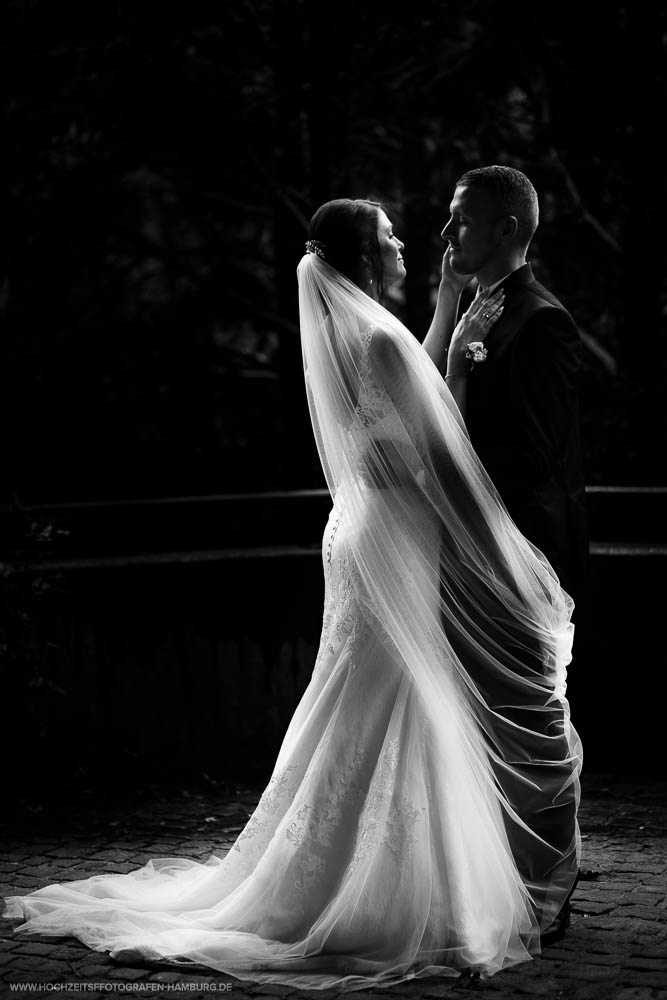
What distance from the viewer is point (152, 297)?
51.2 feet

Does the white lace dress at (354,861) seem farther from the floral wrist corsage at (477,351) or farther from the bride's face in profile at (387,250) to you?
the bride's face in profile at (387,250)

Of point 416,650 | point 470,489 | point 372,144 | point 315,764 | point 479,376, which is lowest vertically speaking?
point 315,764

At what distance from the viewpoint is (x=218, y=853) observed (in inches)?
203

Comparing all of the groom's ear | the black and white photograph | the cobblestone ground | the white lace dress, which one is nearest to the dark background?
the black and white photograph

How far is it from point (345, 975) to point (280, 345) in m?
6.39

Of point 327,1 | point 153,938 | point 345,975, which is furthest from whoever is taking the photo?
point 327,1

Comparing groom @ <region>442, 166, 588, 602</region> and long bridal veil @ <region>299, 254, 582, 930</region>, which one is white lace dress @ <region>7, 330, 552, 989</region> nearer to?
long bridal veil @ <region>299, 254, 582, 930</region>

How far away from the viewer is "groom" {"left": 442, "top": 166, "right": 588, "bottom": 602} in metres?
4.00

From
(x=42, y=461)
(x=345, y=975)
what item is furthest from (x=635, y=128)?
(x=345, y=975)

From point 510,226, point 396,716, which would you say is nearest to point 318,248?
point 510,226

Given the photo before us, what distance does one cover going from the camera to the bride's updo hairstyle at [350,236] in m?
4.27

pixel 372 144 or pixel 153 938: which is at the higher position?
pixel 372 144

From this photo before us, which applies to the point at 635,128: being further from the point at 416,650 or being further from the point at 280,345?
the point at 416,650

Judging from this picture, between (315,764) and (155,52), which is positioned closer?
(315,764)
